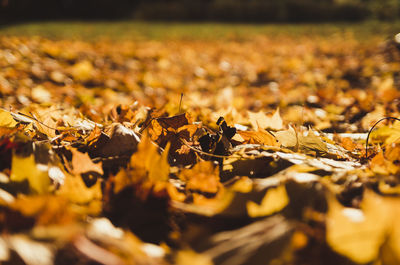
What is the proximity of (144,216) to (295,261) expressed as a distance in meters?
0.25

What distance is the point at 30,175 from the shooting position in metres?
0.53

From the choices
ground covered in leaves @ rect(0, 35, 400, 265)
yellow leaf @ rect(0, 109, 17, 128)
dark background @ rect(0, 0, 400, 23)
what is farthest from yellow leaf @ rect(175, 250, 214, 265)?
dark background @ rect(0, 0, 400, 23)

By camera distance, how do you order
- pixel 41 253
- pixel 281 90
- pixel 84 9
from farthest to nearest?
1. pixel 84 9
2. pixel 281 90
3. pixel 41 253

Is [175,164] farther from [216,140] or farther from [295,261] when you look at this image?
[295,261]

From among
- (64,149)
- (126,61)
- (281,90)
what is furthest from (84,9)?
(64,149)

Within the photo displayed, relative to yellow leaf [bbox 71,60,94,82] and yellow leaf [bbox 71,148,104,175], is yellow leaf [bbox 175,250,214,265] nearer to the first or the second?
yellow leaf [bbox 71,148,104,175]

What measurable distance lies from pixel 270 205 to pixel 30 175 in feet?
1.35

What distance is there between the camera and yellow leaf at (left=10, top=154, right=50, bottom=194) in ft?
1.71

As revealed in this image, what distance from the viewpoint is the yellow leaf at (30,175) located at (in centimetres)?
52


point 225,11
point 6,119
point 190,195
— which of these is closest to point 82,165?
point 190,195

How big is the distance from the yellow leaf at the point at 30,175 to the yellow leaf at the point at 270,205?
0.35 metres

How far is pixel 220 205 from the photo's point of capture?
482 mm

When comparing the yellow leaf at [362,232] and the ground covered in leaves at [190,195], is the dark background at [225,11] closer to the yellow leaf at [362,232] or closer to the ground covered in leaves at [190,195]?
the ground covered in leaves at [190,195]

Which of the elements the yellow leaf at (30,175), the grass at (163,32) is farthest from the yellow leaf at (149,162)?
the grass at (163,32)
